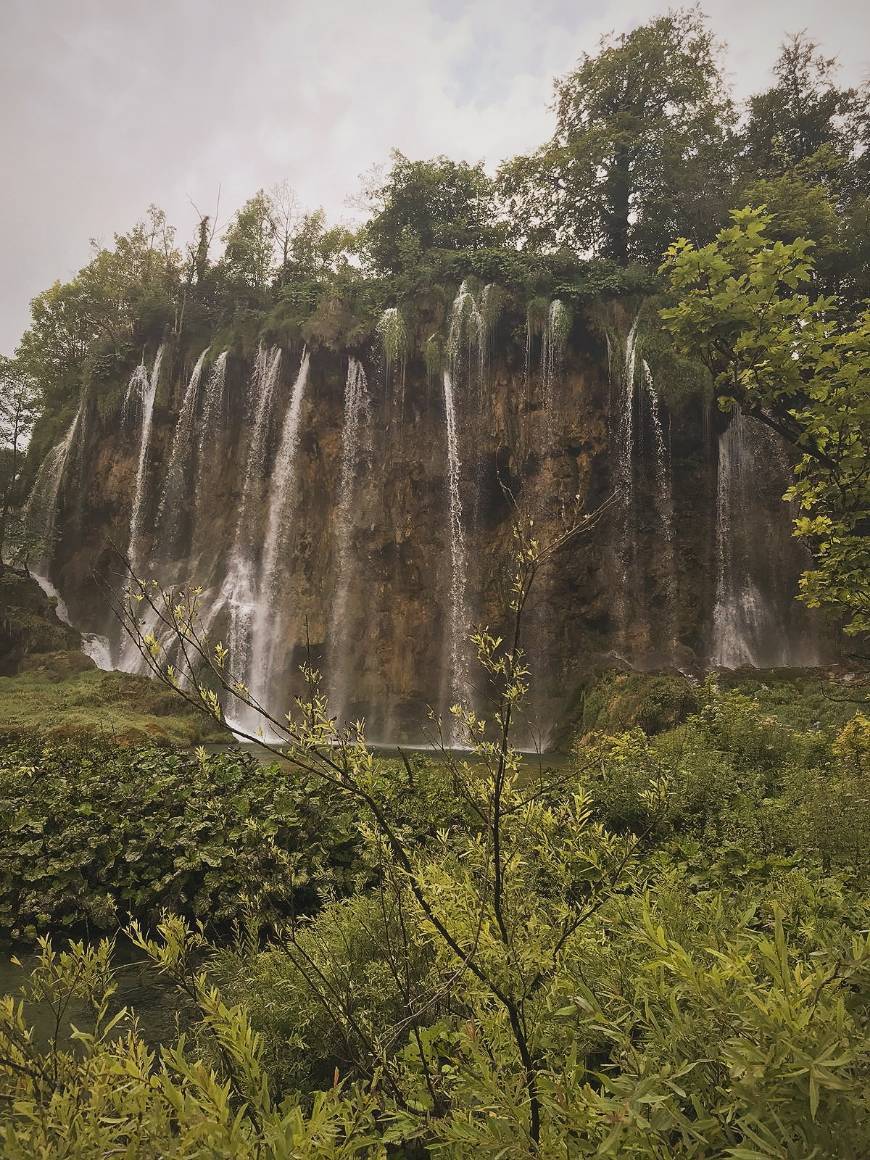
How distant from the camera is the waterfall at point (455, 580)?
19.0 metres

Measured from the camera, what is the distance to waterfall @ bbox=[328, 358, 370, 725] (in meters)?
19.9

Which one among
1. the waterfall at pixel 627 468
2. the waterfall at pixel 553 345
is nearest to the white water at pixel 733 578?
the waterfall at pixel 627 468

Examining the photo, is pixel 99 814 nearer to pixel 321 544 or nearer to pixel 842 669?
pixel 842 669

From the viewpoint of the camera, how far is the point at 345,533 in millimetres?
20953

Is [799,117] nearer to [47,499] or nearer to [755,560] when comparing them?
[755,560]

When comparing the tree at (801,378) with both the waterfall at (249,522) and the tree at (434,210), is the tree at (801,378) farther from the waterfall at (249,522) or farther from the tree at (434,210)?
the tree at (434,210)

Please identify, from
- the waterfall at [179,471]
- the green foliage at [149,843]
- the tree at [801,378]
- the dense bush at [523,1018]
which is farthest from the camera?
the waterfall at [179,471]

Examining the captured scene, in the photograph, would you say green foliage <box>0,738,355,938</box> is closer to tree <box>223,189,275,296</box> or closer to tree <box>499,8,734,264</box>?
tree <box>499,8,734,264</box>

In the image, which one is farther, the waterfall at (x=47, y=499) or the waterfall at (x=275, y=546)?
the waterfall at (x=47, y=499)

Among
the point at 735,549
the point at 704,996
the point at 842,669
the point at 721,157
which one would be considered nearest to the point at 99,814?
the point at 704,996

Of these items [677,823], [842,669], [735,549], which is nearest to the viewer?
[677,823]

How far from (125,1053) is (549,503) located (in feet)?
61.1

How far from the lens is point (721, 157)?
67.3 feet

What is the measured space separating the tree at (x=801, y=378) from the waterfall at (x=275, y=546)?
16882mm
